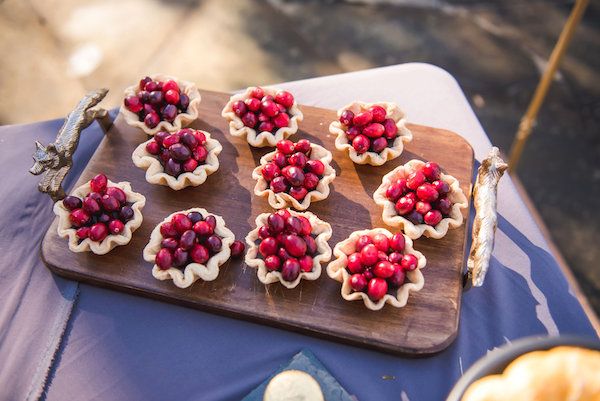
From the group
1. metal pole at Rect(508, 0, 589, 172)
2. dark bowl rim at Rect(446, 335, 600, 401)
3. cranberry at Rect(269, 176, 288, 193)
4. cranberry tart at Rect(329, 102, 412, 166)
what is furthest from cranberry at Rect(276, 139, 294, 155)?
metal pole at Rect(508, 0, 589, 172)

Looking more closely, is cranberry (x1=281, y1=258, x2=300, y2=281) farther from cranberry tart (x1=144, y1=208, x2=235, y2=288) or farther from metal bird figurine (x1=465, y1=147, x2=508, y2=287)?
metal bird figurine (x1=465, y1=147, x2=508, y2=287)

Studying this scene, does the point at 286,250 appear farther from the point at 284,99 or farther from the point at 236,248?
the point at 284,99

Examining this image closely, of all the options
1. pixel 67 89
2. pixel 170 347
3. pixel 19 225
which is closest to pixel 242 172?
pixel 170 347

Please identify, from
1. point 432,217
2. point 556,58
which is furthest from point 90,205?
point 556,58

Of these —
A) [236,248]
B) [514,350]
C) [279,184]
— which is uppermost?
[514,350]

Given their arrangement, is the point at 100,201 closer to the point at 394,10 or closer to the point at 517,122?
the point at 517,122

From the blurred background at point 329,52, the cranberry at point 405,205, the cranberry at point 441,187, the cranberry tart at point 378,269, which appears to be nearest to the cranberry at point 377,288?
the cranberry tart at point 378,269
